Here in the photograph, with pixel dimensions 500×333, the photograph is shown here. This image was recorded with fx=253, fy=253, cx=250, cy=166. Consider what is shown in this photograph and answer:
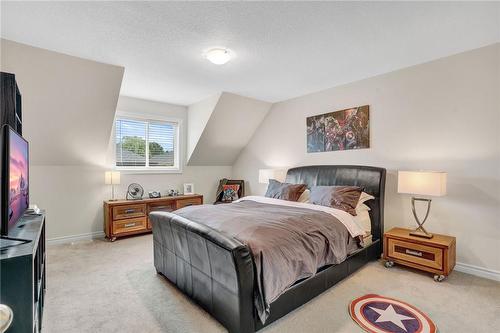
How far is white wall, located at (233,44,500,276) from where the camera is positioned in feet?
8.84

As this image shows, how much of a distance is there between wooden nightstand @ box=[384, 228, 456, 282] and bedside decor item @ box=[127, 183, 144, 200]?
394cm

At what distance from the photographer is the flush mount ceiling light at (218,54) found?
2754 mm

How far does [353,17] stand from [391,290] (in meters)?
Result: 2.56

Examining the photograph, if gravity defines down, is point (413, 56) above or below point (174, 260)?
above

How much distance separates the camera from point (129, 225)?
4.20m

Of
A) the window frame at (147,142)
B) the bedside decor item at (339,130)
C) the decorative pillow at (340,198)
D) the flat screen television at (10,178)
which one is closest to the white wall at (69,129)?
the window frame at (147,142)

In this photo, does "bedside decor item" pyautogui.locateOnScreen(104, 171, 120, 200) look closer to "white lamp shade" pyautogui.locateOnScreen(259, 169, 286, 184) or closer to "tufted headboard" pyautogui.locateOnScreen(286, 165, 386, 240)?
"white lamp shade" pyautogui.locateOnScreen(259, 169, 286, 184)

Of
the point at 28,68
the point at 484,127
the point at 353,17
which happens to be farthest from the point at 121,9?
the point at 484,127

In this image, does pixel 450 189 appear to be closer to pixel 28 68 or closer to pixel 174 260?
pixel 174 260

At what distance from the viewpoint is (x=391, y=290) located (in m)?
2.47

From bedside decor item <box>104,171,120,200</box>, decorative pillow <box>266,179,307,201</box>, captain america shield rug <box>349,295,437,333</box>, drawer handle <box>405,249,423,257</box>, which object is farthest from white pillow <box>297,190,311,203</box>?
bedside decor item <box>104,171,120,200</box>

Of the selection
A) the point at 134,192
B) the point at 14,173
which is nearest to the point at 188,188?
the point at 134,192

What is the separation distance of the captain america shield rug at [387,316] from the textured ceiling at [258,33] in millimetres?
2504

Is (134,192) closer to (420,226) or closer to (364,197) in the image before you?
A: (364,197)
